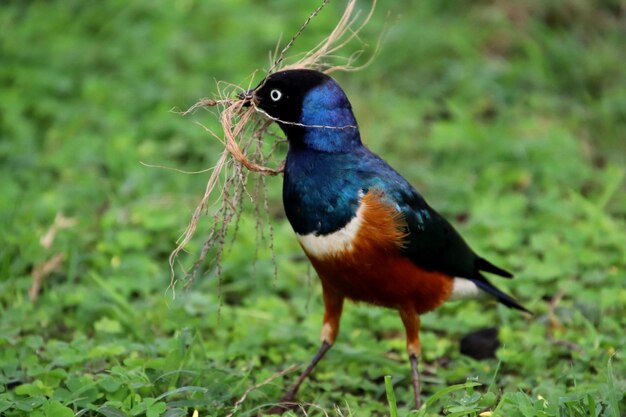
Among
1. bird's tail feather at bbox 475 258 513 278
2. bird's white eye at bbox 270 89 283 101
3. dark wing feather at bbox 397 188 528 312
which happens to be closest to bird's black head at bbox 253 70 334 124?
bird's white eye at bbox 270 89 283 101

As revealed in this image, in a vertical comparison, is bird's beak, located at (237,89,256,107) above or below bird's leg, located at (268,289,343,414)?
above

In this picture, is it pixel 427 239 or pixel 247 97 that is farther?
pixel 427 239

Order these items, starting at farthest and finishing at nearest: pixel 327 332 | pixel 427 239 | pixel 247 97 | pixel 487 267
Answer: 1. pixel 487 267
2. pixel 327 332
3. pixel 427 239
4. pixel 247 97

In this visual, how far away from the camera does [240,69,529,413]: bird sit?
12.3 feet

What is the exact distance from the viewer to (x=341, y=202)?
3.74 meters

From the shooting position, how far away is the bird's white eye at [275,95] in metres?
3.81

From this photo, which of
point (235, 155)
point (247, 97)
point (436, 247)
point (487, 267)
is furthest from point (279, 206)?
point (235, 155)

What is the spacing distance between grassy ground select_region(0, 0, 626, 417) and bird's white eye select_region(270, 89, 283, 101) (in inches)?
32.8

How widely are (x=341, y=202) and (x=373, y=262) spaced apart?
0.27m

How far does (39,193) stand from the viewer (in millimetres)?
5664

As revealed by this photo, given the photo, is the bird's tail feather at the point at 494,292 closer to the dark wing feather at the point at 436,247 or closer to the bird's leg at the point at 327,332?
the dark wing feather at the point at 436,247

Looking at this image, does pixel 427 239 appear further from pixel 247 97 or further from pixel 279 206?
pixel 279 206

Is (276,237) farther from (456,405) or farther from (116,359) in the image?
(456,405)

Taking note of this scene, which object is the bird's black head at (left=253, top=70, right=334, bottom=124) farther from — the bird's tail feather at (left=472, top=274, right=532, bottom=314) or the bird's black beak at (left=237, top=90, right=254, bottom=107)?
the bird's tail feather at (left=472, top=274, right=532, bottom=314)
